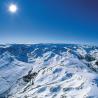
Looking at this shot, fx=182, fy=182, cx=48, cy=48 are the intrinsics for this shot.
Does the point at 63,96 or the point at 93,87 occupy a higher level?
the point at 93,87

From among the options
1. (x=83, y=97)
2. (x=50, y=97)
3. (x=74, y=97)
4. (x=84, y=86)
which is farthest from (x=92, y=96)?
(x=50, y=97)

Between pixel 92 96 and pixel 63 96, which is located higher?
pixel 92 96

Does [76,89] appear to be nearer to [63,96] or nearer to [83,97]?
[63,96]

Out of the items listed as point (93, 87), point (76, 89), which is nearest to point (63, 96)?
point (76, 89)

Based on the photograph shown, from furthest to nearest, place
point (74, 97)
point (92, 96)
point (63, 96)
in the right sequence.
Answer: point (63, 96)
point (74, 97)
point (92, 96)

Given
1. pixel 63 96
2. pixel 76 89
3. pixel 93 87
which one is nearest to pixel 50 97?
pixel 63 96

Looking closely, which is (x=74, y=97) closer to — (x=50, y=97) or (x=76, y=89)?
(x=76, y=89)

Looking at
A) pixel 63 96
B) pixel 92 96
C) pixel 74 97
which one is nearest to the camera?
pixel 92 96

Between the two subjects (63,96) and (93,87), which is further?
(63,96)

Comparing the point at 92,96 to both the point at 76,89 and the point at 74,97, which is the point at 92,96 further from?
the point at 76,89
